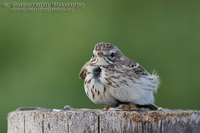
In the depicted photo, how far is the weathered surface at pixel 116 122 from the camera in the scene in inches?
206

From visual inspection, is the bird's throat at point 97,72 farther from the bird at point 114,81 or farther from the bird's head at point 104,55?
the bird's head at point 104,55

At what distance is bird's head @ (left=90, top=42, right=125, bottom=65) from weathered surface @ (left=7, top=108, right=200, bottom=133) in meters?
1.72

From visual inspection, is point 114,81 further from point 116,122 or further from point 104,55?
point 116,122

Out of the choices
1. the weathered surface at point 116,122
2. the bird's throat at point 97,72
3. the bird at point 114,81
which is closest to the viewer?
the weathered surface at point 116,122

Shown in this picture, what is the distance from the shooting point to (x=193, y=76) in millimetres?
10492

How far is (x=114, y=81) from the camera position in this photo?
681 centimetres

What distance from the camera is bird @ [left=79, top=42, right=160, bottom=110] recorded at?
6.81 metres

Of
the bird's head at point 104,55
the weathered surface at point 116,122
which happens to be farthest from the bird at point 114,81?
the weathered surface at point 116,122

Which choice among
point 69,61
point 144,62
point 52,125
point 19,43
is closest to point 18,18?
point 19,43

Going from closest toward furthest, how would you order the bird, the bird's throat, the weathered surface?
the weathered surface → the bird → the bird's throat

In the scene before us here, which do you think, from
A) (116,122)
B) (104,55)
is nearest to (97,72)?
(104,55)

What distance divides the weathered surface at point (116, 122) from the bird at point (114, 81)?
1.40 metres

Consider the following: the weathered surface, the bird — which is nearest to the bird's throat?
the bird

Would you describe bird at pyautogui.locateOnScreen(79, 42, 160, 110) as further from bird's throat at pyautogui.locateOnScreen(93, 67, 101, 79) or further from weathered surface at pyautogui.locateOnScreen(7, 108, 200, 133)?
weathered surface at pyautogui.locateOnScreen(7, 108, 200, 133)
